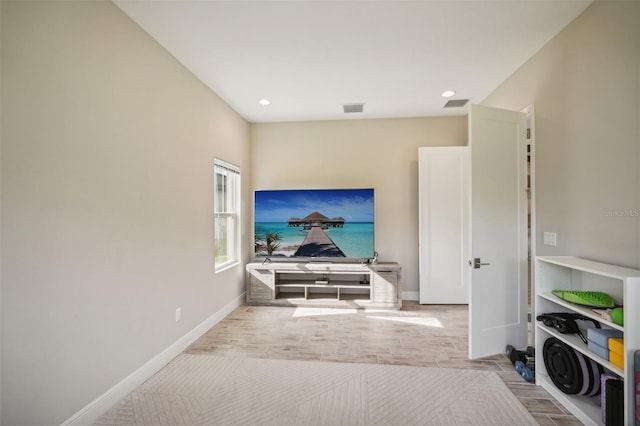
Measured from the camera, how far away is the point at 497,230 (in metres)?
2.61

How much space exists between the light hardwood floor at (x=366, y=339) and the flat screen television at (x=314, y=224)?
820 mm

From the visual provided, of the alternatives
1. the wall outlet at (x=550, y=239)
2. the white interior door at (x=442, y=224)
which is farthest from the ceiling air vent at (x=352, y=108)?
the wall outlet at (x=550, y=239)

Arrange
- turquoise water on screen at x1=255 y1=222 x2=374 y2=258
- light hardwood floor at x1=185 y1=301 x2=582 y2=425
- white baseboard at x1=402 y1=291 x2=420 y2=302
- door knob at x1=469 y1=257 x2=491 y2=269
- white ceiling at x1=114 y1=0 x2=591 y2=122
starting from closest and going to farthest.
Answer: white ceiling at x1=114 y1=0 x2=591 y2=122 < light hardwood floor at x1=185 y1=301 x2=582 y2=425 < door knob at x1=469 y1=257 x2=491 y2=269 < turquoise water on screen at x1=255 y1=222 x2=374 y2=258 < white baseboard at x1=402 y1=291 x2=420 y2=302

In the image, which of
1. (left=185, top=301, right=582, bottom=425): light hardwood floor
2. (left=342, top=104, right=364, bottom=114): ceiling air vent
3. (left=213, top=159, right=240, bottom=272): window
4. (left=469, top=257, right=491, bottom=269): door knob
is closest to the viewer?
(left=185, top=301, right=582, bottom=425): light hardwood floor

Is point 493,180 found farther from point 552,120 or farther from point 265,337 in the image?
point 265,337

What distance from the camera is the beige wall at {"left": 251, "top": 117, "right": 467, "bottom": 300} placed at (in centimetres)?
437

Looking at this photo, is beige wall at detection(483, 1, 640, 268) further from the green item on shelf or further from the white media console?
the white media console

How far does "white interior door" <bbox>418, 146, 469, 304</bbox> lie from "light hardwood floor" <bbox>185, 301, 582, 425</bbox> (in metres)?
→ 0.27

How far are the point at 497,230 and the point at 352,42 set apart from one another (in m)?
2.05

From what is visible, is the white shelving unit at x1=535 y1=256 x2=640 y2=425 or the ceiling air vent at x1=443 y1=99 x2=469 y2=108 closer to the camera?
the white shelving unit at x1=535 y1=256 x2=640 y2=425

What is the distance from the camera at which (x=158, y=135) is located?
245cm

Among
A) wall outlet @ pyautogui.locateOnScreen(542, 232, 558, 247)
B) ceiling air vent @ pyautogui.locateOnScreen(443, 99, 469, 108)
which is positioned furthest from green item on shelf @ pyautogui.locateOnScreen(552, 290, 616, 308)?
ceiling air vent @ pyautogui.locateOnScreen(443, 99, 469, 108)

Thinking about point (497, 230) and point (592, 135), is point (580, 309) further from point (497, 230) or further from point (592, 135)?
point (592, 135)

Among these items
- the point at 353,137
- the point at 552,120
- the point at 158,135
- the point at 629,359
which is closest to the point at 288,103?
the point at 353,137
